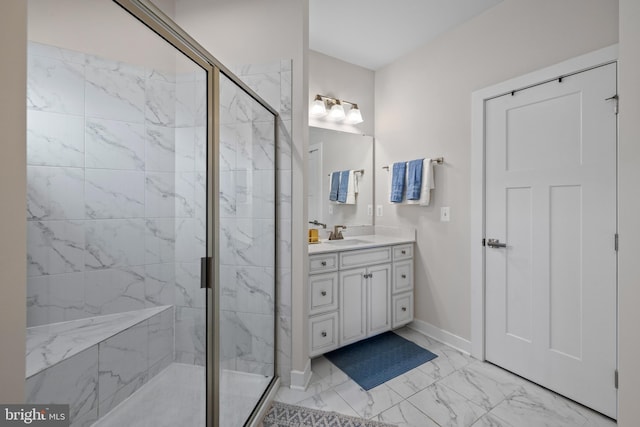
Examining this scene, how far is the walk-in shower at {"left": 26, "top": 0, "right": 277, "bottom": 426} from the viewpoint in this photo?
1.02 m

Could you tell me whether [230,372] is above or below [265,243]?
below

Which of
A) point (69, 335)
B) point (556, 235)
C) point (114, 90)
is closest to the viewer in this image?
point (69, 335)

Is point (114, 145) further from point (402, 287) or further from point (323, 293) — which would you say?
point (402, 287)

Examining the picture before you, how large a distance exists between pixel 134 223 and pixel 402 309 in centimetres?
227

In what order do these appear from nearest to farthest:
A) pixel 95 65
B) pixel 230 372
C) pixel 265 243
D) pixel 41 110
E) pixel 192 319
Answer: pixel 41 110
pixel 95 65
pixel 192 319
pixel 230 372
pixel 265 243

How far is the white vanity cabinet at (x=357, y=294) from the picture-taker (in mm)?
2127

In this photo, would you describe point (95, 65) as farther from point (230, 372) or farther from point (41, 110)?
point (230, 372)

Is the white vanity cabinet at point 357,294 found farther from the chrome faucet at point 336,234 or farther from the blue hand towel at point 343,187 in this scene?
the blue hand towel at point 343,187

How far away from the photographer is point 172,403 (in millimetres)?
1338

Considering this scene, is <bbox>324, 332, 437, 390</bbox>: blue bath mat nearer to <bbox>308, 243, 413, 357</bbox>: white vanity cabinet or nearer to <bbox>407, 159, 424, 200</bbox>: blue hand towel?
<bbox>308, 243, 413, 357</bbox>: white vanity cabinet

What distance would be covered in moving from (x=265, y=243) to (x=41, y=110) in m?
1.18

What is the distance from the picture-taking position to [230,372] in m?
1.46

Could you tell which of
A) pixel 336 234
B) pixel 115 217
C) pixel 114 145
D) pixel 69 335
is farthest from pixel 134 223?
pixel 336 234

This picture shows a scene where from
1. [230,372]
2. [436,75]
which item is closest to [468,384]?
[230,372]
